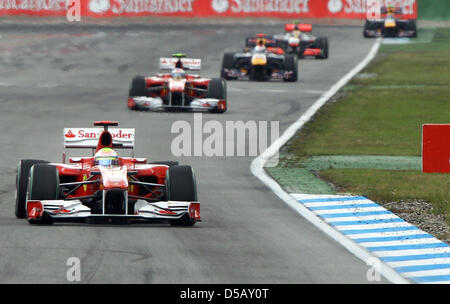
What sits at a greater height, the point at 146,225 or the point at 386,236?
the point at 146,225

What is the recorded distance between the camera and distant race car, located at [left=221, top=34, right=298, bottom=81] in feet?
134

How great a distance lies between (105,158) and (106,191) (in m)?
1.04

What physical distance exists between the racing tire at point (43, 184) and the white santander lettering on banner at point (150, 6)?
48979 millimetres

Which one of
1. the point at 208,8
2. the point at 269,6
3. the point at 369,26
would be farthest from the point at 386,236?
the point at 269,6

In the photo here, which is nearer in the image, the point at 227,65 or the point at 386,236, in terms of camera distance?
the point at 386,236

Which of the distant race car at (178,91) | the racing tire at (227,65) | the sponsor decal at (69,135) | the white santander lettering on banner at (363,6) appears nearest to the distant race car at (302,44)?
the racing tire at (227,65)

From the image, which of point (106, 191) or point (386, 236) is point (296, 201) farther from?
point (106, 191)

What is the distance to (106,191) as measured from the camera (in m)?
Result: 14.9

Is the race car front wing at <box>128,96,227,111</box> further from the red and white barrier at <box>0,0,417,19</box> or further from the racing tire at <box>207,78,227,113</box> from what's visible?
the red and white barrier at <box>0,0,417,19</box>

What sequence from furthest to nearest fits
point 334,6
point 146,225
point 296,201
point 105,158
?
point 334,6
point 296,201
point 105,158
point 146,225

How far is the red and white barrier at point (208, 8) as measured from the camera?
2360 inches

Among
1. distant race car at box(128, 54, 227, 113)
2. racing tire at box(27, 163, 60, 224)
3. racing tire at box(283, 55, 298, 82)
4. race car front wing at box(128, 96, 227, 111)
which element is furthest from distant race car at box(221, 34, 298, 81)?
racing tire at box(27, 163, 60, 224)
